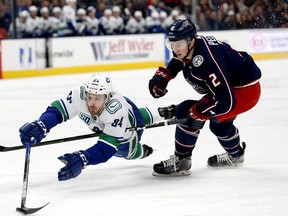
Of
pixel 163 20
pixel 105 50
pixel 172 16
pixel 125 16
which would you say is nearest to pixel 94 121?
pixel 105 50

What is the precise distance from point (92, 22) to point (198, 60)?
9853 mm

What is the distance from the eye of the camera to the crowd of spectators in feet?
41.6

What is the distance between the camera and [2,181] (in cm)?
435

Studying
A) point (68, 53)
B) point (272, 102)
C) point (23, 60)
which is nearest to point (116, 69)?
point (68, 53)

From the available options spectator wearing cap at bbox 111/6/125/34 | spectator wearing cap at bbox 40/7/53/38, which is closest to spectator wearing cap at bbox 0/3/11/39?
spectator wearing cap at bbox 40/7/53/38

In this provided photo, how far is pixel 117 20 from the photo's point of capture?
1429cm

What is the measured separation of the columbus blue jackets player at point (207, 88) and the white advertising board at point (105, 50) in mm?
8443

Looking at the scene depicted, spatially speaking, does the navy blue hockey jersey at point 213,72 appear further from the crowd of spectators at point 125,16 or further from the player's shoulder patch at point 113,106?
the crowd of spectators at point 125,16

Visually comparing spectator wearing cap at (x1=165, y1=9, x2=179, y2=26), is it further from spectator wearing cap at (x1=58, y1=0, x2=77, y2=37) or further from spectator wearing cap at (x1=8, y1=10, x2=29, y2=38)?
spectator wearing cap at (x1=8, y1=10, x2=29, y2=38)

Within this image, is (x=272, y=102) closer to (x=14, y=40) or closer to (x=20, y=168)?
(x=20, y=168)

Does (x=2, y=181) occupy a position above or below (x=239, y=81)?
below

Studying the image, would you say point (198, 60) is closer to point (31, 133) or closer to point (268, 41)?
point (31, 133)

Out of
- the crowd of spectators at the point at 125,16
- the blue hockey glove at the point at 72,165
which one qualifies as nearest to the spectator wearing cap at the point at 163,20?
the crowd of spectators at the point at 125,16

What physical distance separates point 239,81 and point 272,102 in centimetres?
397
